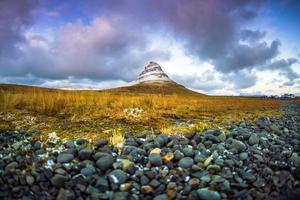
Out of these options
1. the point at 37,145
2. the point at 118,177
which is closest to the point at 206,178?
the point at 118,177

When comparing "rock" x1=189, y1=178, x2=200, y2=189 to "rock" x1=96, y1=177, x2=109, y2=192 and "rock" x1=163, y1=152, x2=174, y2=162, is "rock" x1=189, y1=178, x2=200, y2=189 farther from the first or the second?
"rock" x1=96, y1=177, x2=109, y2=192

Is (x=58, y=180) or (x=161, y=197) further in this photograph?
(x=58, y=180)

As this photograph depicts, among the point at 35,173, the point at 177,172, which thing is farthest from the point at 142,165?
the point at 35,173

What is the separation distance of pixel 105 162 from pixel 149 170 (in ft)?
2.76

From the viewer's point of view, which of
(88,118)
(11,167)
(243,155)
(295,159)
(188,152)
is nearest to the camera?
(11,167)

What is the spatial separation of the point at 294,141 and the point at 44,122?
7.82 meters

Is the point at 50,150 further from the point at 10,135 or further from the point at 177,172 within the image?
the point at 177,172

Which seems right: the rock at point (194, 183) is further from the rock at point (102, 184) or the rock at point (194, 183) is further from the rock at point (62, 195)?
the rock at point (62, 195)

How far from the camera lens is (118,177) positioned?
5.25m

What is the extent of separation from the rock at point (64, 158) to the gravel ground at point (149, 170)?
21mm

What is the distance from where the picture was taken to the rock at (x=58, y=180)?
203 inches

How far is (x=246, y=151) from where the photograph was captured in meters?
6.93

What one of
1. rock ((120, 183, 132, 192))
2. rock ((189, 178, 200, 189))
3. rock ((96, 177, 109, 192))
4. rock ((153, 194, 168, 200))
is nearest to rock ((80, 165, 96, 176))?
rock ((96, 177, 109, 192))

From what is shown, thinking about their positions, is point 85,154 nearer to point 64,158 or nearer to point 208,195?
point 64,158
